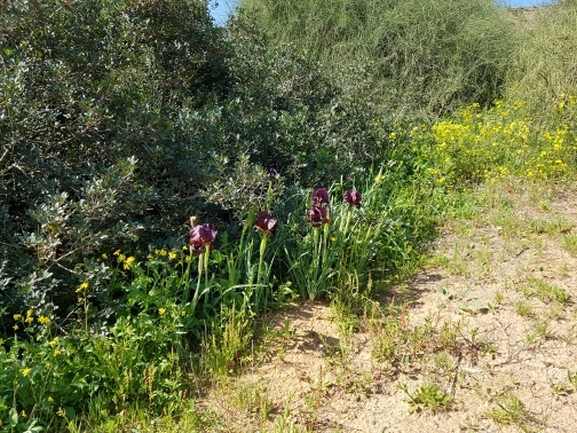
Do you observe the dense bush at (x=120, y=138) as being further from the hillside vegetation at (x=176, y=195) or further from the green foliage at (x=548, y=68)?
the green foliage at (x=548, y=68)

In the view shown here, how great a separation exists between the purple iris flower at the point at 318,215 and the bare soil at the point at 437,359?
1.62ft

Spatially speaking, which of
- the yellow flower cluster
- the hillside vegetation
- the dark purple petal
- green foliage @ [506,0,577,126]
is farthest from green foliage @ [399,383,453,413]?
green foliage @ [506,0,577,126]

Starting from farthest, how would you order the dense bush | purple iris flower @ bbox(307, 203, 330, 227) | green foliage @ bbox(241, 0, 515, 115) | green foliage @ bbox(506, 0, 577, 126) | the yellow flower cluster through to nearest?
1. green foliage @ bbox(241, 0, 515, 115)
2. green foliage @ bbox(506, 0, 577, 126)
3. the yellow flower cluster
4. purple iris flower @ bbox(307, 203, 330, 227)
5. the dense bush

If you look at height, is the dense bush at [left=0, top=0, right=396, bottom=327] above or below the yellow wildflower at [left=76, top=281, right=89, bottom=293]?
above

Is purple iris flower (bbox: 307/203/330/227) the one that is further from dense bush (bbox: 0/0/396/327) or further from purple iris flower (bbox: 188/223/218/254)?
purple iris flower (bbox: 188/223/218/254)

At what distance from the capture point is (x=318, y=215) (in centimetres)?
267

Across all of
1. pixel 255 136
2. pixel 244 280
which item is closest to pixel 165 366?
pixel 244 280

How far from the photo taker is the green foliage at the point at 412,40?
24.5 feet

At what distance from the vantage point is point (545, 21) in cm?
784

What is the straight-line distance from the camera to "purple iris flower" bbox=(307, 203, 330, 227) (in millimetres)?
2666

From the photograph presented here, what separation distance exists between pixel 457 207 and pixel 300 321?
2116 mm

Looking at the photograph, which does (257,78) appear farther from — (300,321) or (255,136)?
(300,321)

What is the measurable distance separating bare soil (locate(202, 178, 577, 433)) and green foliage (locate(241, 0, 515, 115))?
4.54 meters

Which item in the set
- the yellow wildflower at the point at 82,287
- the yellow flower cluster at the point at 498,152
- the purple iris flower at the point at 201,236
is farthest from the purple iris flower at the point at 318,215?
the yellow flower cluster at the point at 498,152
